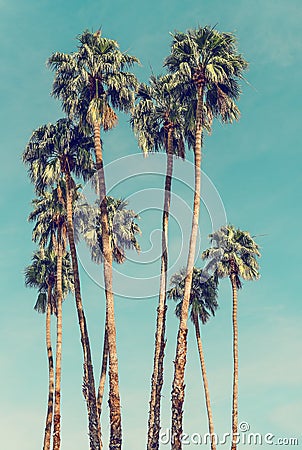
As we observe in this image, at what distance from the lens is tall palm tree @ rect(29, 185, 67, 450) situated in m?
42.9

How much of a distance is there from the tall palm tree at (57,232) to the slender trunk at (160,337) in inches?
361

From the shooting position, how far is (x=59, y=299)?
4466cm

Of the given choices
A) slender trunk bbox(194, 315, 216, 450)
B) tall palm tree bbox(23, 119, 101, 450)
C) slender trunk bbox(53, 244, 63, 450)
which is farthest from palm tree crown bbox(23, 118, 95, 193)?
slender trunk bbox(194, 315, 216, 450)

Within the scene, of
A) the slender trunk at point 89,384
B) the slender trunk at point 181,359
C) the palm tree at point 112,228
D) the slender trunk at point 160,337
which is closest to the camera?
the slender trunk at point 181,359

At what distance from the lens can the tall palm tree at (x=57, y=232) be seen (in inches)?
1688

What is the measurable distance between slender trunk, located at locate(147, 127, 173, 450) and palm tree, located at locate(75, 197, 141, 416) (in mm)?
12774

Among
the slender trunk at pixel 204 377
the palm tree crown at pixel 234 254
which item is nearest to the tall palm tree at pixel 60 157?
A: the palm tree crown at pixel 234 254

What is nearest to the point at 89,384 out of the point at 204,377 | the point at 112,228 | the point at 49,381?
the point at 49,381

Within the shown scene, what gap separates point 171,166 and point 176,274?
19759mm

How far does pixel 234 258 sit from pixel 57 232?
1394cm

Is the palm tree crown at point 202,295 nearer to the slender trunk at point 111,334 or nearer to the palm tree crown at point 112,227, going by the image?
the palm tree crown at point 112,227

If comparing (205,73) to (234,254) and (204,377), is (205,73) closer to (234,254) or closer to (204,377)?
(234,254)

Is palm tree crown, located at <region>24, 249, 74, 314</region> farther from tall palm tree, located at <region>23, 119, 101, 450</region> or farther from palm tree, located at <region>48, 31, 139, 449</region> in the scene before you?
palm tree, located at <region>48, 31, 139, 449</region>

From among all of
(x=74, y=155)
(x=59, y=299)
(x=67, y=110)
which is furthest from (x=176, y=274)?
(x=67, y=110)
